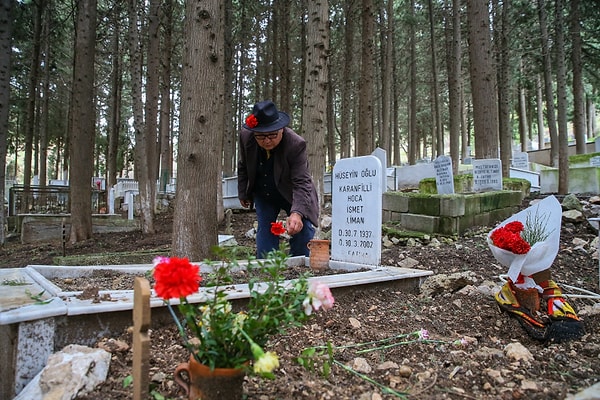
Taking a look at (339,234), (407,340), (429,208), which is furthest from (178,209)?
(429,208)

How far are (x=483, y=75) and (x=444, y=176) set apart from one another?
2.83m

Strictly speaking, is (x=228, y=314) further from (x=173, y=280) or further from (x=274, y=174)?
(x=274, y=174)

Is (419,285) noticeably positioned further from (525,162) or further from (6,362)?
(525,162)

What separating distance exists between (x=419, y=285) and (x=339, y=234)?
3.57 feet

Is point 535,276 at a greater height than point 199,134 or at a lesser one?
lesser

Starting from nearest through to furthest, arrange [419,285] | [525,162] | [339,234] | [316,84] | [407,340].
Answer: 1. [407,340]
2. [419,285]
3. [339,234]
4. [316,84]
5. [525,162]

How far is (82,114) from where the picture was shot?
832 cm

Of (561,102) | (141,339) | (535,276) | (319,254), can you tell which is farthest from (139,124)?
(561,102)

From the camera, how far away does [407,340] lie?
7.40ft

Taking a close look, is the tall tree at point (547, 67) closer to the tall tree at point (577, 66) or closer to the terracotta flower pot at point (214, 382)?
the tall tree at point (577, 66)

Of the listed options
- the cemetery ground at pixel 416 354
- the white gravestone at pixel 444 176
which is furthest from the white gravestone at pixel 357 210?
the white gravestone at pixel 444 176

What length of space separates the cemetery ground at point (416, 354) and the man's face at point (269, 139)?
138 cm

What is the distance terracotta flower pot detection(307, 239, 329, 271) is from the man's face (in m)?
0.98

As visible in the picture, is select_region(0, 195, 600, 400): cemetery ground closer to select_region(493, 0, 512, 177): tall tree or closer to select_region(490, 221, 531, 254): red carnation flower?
select_region(490, 221, 531, 254): red carnation flower
